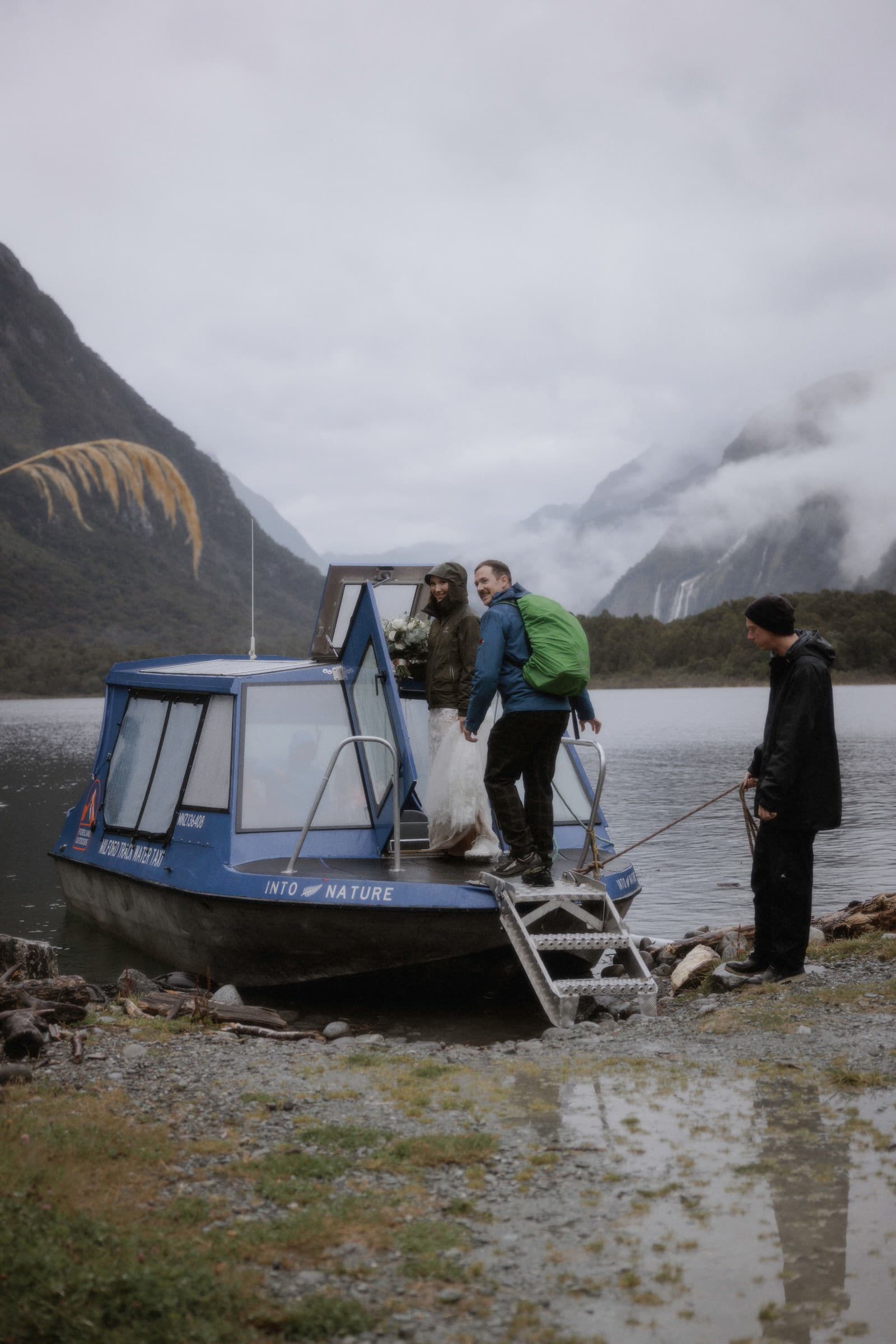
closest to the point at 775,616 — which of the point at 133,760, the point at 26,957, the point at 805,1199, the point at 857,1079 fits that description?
the point at 857,1079

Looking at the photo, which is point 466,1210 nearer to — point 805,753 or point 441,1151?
point 441,1151

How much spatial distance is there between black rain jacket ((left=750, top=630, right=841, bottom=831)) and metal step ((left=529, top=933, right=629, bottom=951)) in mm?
1392

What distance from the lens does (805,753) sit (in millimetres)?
7770

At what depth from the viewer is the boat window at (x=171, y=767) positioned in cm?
1142

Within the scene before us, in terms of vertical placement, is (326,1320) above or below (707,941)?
above

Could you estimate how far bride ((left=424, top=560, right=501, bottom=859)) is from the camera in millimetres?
9898

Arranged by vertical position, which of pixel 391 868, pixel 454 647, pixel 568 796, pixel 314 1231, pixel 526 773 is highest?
pixel 454 647

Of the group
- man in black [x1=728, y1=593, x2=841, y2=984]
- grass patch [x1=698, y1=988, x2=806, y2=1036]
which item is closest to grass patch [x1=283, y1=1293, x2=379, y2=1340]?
grass patch [x1=698, y1=988, x2=806, y2=1036]

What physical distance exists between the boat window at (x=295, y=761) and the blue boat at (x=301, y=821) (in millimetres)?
14

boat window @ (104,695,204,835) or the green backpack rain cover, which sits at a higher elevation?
the green backpack rain cover

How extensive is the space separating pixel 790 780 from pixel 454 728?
119 inches

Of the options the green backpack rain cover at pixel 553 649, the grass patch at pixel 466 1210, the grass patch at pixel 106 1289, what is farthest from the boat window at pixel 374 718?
the grass patch at pixel 106 1289

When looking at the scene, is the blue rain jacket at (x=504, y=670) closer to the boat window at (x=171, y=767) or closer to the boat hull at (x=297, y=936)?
the boat hull at (x=297, y=936)

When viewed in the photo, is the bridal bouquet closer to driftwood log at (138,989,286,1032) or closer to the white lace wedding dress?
the white lace wedding dress
